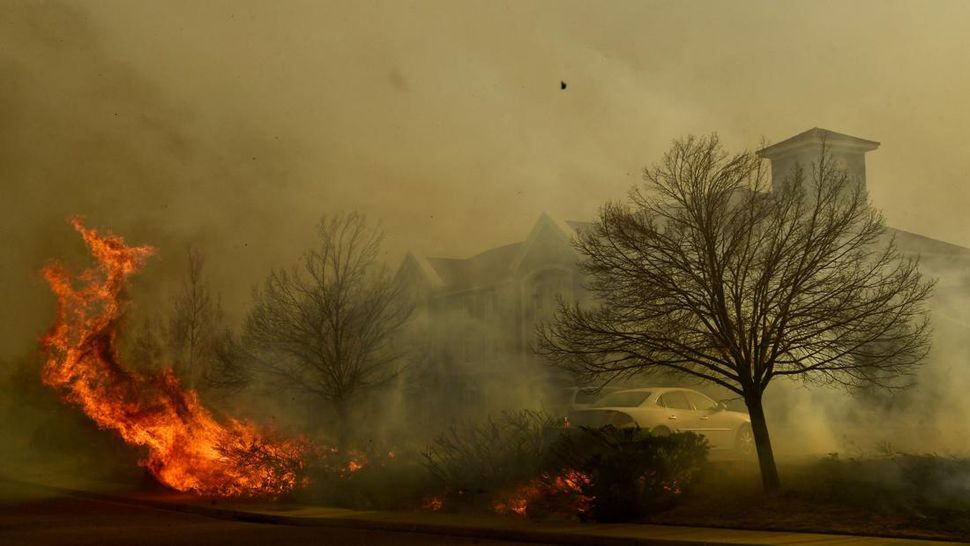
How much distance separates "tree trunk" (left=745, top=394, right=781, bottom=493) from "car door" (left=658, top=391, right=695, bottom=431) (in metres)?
3.30

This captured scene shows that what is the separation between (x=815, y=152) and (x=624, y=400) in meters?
8.76

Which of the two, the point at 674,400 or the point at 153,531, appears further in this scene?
the point at 674,400

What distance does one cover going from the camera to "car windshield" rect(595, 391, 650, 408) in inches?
656

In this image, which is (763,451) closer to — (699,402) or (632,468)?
(632,468)

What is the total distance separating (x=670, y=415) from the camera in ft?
54.5

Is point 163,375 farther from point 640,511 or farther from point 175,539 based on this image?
point 640,511

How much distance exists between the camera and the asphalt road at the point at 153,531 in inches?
473

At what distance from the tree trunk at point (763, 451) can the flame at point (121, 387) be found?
9263mm

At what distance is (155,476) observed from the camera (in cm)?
2094

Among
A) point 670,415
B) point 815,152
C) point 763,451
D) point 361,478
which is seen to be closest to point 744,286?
point 763,451

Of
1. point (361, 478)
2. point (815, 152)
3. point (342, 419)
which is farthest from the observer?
point (815, 152)

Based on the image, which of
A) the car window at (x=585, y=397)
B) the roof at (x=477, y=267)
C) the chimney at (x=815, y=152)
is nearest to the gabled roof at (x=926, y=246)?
the chimney at (x=815, y=152)

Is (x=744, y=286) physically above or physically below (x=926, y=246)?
below

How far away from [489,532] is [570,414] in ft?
14.5
